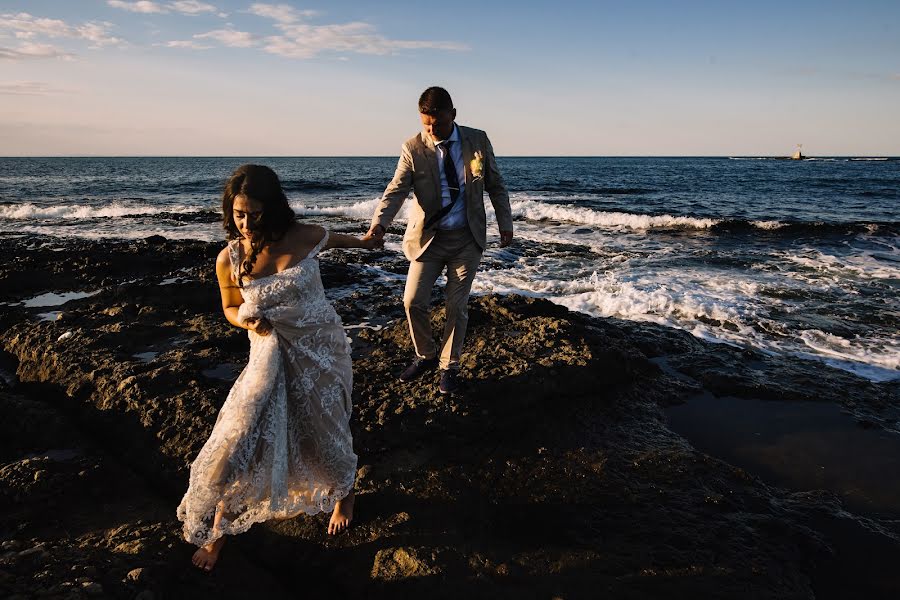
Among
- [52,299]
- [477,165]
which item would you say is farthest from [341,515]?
[52,299]

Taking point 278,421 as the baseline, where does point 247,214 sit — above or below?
above

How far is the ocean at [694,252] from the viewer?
7.28 meters

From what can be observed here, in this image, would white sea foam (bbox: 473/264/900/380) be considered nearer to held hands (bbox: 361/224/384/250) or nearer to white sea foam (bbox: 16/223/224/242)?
held hands (bbox: 361/224/384/250)

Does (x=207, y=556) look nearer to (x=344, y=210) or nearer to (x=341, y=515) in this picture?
(x=341, y=515)

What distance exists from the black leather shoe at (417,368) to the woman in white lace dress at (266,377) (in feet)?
5.14

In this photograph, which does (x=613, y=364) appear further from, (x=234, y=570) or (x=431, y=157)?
(x=234, y=570)

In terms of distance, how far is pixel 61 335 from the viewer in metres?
5.18

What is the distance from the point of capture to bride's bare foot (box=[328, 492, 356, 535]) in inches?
112

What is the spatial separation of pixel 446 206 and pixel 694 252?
38.7 feet

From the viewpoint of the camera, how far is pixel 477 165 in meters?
3.84

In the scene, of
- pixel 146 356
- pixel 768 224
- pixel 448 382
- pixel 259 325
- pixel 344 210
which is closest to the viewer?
pixel 259 325

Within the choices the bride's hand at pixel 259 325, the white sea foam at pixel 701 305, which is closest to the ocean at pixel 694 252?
the white sea foam at pixel 701 305

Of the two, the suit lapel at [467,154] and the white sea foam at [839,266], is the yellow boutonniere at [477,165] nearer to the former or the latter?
the suit lapel at [467,154]

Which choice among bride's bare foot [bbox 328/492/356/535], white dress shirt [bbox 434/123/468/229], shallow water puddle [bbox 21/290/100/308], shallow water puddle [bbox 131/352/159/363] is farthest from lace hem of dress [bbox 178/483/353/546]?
shallow water puddle [bbox 21/290/100/308]
